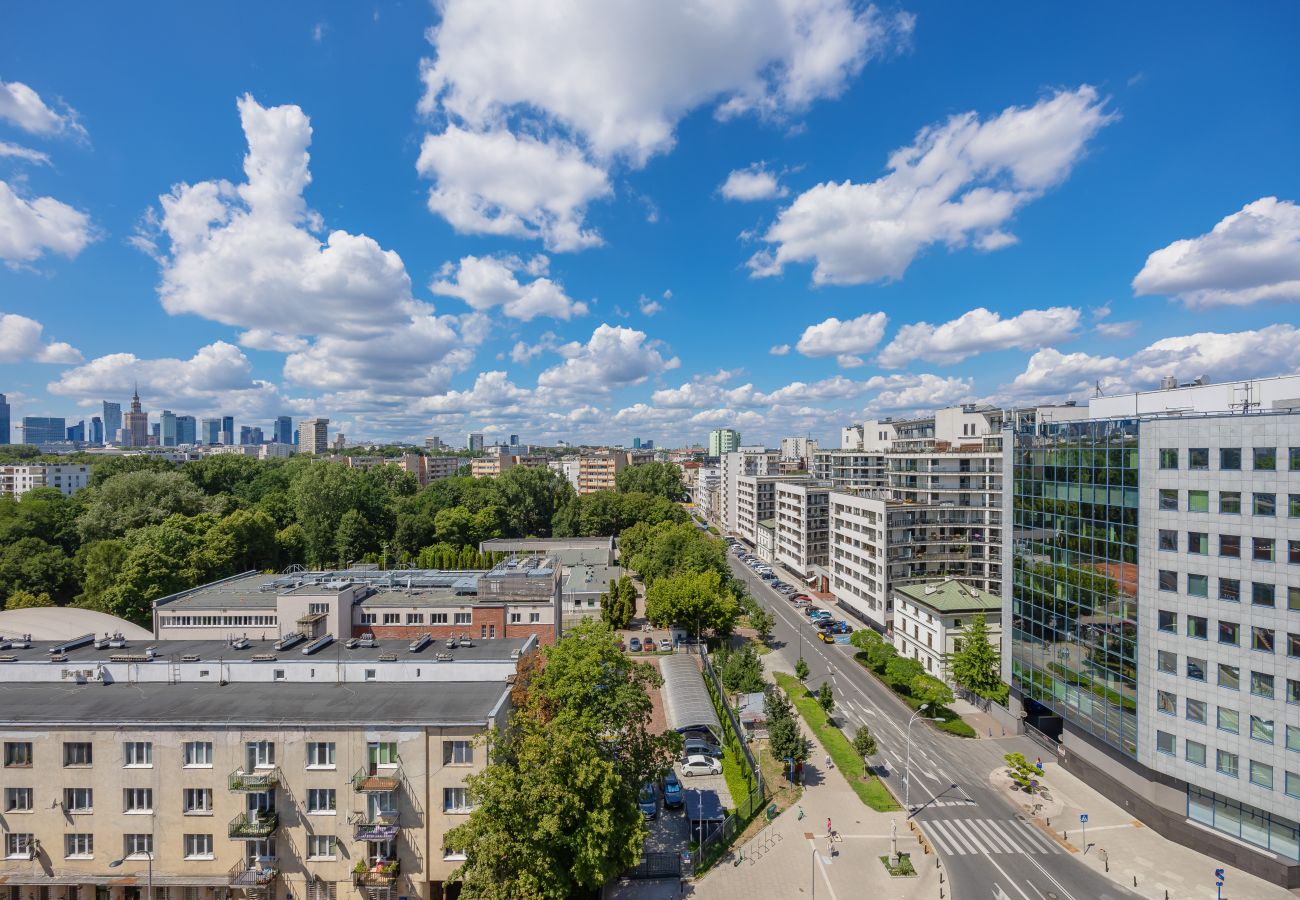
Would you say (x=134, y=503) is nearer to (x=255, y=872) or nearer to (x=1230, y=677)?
(x=255, y=872)

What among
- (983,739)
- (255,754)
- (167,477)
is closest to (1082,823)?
(983,739)

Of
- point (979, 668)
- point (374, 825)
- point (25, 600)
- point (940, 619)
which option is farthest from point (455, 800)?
point (25, 600)

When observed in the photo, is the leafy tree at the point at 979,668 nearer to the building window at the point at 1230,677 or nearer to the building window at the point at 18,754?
the building window at the point at 1230,677

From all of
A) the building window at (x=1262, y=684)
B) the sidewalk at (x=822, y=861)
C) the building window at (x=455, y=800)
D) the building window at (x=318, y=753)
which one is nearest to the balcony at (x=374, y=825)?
→ the building window at (x=455, y=800)

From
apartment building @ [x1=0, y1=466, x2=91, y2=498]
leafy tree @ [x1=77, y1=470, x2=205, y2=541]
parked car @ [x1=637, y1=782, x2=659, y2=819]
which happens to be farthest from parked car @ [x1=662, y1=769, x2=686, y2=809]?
apartment building @ [x1=0, y1=466, x2=91, y2=498]

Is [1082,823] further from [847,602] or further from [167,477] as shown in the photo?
[167,477]

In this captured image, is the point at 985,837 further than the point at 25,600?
No

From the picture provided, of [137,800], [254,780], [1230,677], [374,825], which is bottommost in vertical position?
[374,825]
